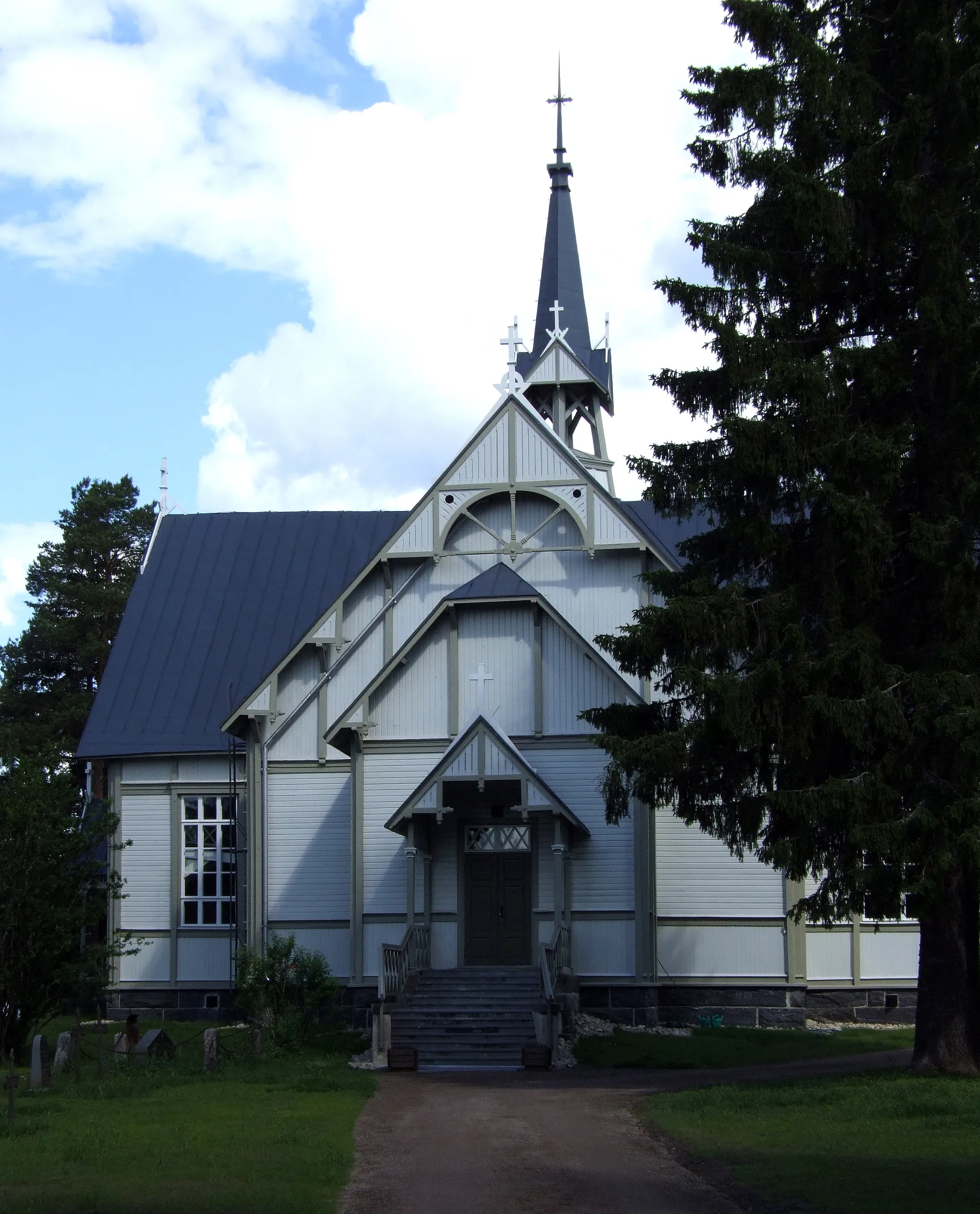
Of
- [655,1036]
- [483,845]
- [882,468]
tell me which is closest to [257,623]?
[483,845]

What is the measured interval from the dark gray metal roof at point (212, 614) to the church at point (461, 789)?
0.08 metres

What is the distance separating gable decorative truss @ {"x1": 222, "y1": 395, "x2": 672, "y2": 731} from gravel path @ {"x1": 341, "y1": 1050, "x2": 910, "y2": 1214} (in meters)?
9.43

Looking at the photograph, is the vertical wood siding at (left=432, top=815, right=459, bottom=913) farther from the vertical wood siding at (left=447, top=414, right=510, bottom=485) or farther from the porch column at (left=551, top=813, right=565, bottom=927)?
the vertical wood siding at (left=447, top=414, right=510, bottom=485)

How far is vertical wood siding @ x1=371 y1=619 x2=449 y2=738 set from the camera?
2577 centimetres

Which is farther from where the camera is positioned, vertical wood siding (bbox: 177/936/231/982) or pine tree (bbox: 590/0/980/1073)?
vertical wood siding (bbox: 177/936/231/982)

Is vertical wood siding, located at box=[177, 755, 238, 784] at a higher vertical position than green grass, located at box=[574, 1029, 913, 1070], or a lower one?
higher

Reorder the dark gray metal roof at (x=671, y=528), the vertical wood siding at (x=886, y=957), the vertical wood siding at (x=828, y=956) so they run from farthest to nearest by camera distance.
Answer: the dark gray metal roof at (x=671, y=528) < the vertical wood siding at (x=886, y=957) < the vertical wood siding at (x=828, y=956)

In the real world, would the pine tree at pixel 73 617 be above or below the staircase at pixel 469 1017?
above

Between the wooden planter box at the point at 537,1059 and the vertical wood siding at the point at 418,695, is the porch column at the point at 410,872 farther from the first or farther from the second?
the wooden planter box at the point at 537,1059

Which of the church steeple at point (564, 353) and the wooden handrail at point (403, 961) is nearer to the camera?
the wooden handrail at point (403, 961)

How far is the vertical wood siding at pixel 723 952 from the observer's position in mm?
26266

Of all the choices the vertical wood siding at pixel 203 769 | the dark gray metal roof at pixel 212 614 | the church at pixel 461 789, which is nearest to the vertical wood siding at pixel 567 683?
the church at pixel 461 789

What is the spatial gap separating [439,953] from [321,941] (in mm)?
2982

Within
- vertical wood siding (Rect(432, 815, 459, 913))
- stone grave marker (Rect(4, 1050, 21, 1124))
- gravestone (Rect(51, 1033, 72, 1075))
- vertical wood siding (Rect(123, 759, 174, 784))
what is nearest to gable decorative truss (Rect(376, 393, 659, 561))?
vertical wood siding (Rect(432, 815, 459, 913))
